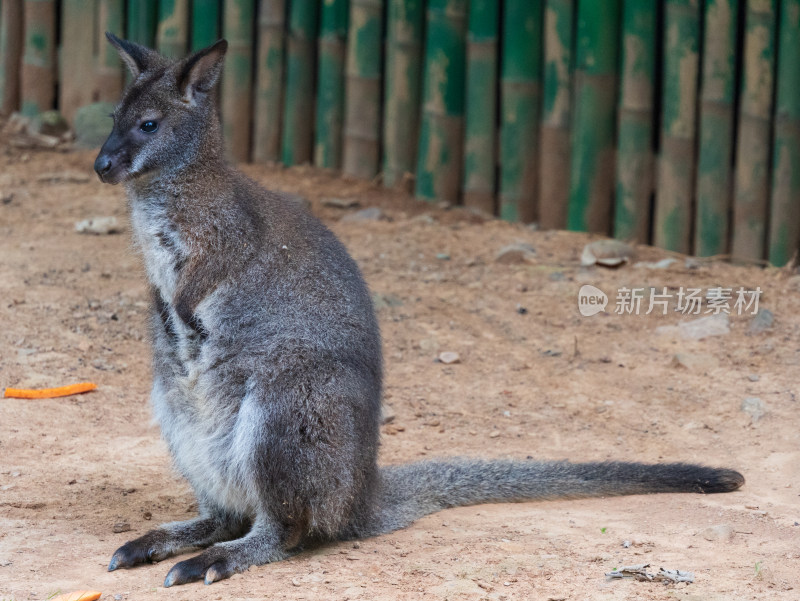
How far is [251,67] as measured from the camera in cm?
826

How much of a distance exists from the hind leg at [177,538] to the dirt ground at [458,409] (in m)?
0.07

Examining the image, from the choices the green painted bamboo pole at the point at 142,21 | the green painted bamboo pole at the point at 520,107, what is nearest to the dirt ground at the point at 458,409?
the green painted bamboo pole at the point at 520,107

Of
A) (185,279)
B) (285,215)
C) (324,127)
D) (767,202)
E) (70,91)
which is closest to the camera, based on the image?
(185,279)

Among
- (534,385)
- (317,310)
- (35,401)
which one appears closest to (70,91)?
(35,401)

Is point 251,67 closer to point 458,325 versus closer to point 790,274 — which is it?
point 458,325

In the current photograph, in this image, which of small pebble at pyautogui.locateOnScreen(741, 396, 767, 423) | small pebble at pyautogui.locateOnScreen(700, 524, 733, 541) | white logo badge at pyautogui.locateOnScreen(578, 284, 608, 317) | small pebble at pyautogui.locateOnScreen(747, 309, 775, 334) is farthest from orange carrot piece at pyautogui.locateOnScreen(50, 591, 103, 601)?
small pebble at pyautogui.locateOnScreen(747, 309, 775, 334)

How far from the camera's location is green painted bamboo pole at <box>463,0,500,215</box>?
24.4ft

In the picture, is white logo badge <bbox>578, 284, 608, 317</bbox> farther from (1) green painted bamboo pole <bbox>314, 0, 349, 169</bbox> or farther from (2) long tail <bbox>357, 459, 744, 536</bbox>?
(1) green painted bamboo pole <bbox>314, 0, 349, 169</bbox>

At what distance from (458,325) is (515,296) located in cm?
50

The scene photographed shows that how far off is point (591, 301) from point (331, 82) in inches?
109

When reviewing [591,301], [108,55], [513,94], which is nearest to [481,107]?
[513,94]

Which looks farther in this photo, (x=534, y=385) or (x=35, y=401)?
(x=534, y=385)

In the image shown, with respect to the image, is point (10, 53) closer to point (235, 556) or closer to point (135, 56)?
point (135, 56)

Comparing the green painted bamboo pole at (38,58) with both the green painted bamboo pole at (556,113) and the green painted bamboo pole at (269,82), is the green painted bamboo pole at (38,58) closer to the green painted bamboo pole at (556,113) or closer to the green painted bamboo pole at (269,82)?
the green painted bamboo pole at (269,82)
